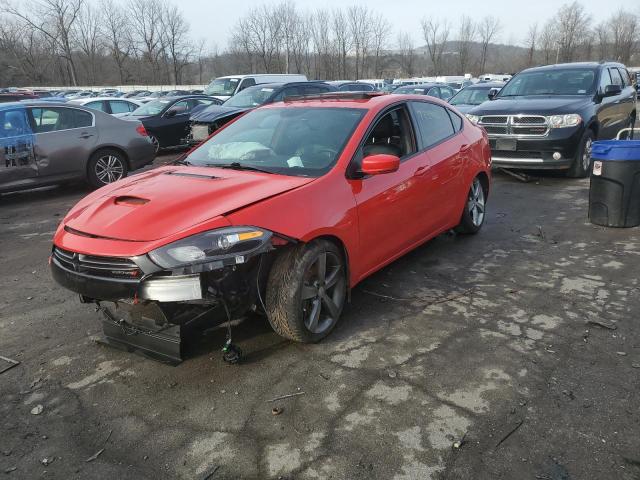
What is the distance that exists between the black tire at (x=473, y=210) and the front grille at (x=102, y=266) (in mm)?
3810

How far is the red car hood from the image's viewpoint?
3016 millimetres

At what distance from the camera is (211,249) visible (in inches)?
115

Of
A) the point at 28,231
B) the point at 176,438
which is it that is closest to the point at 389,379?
the point at 176,438

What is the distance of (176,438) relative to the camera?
2.69m

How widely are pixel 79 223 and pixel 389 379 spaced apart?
7.11ft

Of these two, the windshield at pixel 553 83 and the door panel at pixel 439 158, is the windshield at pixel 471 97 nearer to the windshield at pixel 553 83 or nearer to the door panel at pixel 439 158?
the windshield at pixel 553 83

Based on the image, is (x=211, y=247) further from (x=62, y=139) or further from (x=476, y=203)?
(x=62, y=139)

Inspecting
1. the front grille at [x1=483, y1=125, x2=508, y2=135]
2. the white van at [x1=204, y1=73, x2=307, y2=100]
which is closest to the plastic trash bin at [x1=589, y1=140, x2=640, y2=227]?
the front grille at [x1=483, y1=125, x2=508, y2=135]

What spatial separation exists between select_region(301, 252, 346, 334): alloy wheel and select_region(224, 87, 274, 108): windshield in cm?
987

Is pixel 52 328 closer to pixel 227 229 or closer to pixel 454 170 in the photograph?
pixel 227 229

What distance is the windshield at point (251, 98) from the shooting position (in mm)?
12961

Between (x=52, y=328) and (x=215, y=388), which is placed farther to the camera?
(x=52, y=328)

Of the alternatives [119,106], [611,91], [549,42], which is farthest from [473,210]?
[549,42]

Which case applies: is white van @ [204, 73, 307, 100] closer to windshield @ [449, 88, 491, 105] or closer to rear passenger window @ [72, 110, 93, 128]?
windshield @ [449, 88, 491, 105]
